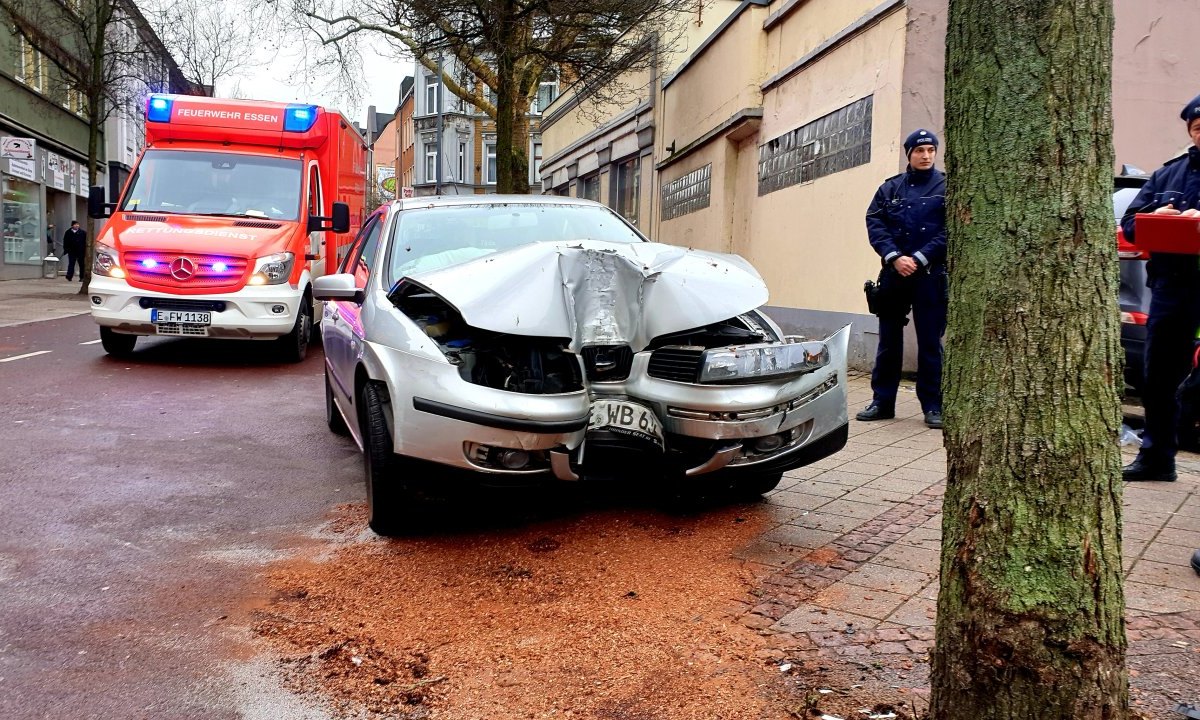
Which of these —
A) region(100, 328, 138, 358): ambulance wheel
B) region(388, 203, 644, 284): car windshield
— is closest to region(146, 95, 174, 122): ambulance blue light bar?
region(100, 328, 138, 358): ambulance wheel

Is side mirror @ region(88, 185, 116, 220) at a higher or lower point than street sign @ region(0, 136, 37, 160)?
lower

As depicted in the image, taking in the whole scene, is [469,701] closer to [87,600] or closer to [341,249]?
[87,600]

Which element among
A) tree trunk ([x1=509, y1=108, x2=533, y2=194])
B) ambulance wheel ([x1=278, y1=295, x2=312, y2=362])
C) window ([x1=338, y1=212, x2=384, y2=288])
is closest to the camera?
window ([x1=338, y1=212, x2=384, y2=288])

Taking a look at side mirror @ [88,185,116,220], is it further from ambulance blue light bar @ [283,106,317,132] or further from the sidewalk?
the sidewalk

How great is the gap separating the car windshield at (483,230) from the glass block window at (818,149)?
540 centimetres

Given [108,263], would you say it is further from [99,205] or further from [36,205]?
[36,205]

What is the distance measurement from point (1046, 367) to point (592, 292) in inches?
84.5

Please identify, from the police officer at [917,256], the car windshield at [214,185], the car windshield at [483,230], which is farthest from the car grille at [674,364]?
the car windshield at [214,185]

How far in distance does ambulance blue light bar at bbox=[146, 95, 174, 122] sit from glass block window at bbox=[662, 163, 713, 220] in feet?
27.9

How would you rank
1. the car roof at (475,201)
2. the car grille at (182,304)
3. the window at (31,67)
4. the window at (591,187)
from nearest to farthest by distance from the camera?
the car roof at (475,201)
the car grille at (182,304)
the window at (591,187)
the window at (31,67)

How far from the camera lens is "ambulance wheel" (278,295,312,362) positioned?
1009 cm

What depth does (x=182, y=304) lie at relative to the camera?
29.6ft

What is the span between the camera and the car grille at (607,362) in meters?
3.95

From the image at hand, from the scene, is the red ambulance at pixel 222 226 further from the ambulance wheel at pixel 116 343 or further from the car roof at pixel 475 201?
the car roof at pixel 475 201
